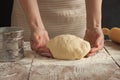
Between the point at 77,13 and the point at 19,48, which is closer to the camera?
the point at 19,48

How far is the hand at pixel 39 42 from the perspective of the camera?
972 mm

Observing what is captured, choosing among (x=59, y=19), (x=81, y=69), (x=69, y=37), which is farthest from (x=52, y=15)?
(x=81, y=69)

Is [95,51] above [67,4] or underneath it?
underneath

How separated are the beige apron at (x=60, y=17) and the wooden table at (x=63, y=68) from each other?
31cm

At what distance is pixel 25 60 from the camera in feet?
2.97

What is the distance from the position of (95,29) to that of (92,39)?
0.05m

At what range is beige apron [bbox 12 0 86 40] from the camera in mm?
Result: 1237

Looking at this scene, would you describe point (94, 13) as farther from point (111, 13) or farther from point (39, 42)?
point (111, 13)

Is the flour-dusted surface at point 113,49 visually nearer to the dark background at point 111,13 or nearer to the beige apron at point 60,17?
the beige apron at point 60,17

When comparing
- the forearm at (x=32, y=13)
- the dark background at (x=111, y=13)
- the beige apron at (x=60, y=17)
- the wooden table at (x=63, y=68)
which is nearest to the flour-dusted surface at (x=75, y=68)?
the wooden table at (x=63, y=68)

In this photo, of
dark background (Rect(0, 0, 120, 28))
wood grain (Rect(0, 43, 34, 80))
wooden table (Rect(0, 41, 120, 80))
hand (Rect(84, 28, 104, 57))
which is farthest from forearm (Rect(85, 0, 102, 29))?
dark background (Rect(0, 0, 120, 28))

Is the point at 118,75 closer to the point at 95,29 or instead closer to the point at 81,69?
the point at 81,69

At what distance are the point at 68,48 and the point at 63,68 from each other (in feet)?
0.41

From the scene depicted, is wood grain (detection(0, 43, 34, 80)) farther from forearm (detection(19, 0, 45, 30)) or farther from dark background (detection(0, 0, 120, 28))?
dark background (detection(0, 0, 120, 28))
